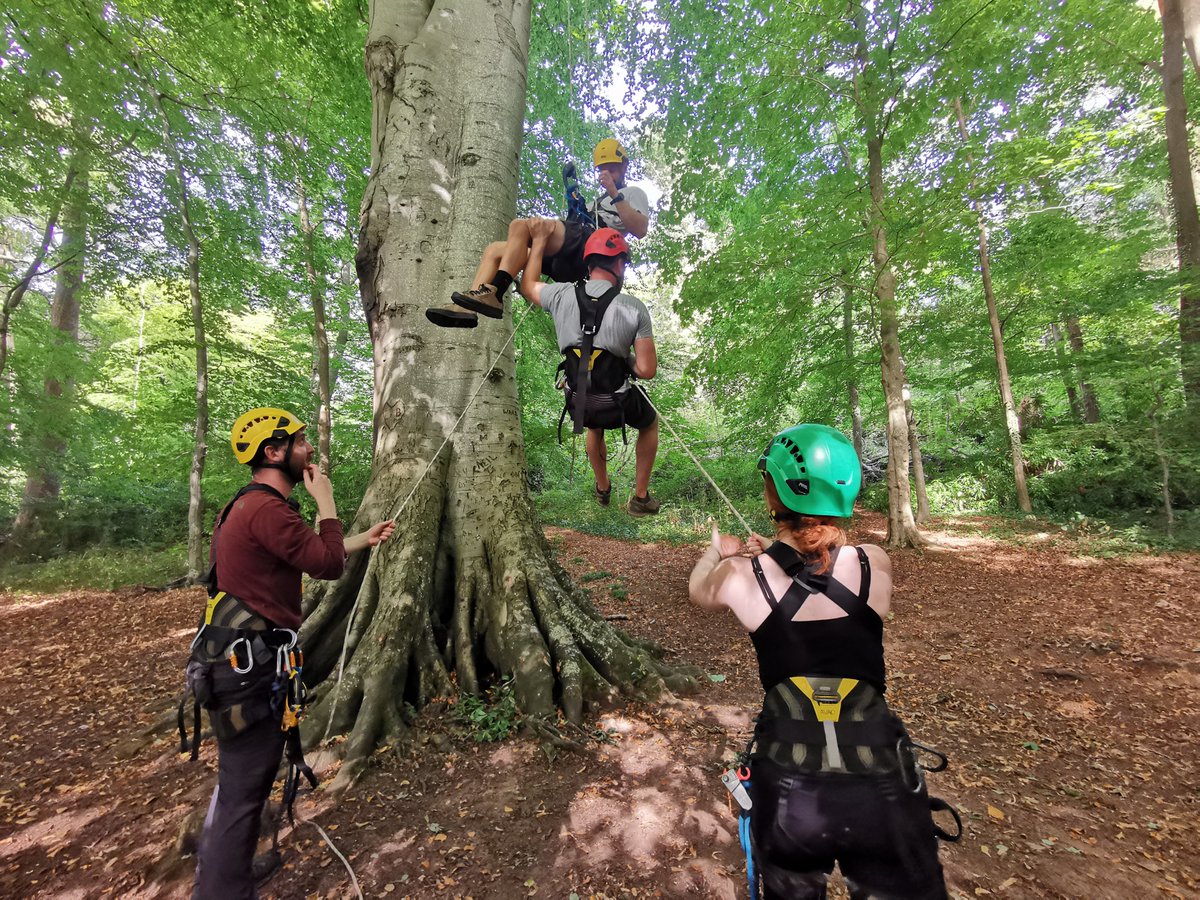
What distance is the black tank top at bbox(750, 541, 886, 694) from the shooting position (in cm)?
155

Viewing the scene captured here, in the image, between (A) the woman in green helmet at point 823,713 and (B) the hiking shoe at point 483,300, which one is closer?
(A) the woman in green helmet at point 823,713

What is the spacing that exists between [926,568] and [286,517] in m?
10.1

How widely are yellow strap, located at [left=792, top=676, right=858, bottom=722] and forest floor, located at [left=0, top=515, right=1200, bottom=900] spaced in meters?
1.52

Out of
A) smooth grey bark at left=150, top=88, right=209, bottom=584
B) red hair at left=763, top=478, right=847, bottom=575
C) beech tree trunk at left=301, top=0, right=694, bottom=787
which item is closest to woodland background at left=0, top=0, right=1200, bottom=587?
smooth grey bark at left=150, top=88, right=209, bottom=584

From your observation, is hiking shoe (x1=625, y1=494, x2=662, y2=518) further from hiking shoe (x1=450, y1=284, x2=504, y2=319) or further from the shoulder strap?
hiking shoe (x1=450, y1=284, x2=504, y2=319)

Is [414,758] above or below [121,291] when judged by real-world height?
below

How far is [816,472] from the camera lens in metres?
1.68

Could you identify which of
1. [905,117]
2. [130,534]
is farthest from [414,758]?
[130,534]

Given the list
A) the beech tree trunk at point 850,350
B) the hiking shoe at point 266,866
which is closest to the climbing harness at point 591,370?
the hiking shoe at point 266,866

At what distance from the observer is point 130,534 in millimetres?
12281

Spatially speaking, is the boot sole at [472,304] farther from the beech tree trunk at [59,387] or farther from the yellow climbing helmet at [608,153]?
the beech tree trunk at [59,387]

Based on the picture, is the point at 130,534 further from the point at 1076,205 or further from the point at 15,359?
the point at 1076,205

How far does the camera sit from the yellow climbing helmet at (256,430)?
7.38 ft

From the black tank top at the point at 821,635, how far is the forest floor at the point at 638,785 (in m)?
1.61
